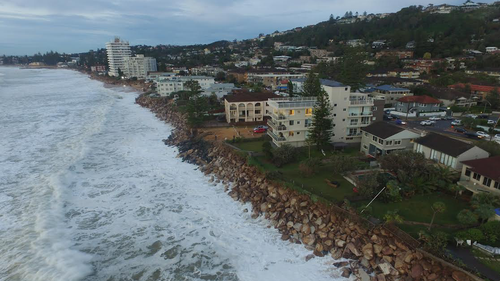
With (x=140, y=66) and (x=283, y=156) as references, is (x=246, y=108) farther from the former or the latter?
(x=140, y=66)

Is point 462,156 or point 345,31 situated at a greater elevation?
point 345,31

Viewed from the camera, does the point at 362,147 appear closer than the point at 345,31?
Yes

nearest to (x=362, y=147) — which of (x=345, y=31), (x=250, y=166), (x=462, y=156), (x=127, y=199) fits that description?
(x=462, y=156)

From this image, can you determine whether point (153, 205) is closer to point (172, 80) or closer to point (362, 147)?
point (362, 147)

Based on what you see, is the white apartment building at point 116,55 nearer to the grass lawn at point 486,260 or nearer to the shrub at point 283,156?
the shrub at point 283,156

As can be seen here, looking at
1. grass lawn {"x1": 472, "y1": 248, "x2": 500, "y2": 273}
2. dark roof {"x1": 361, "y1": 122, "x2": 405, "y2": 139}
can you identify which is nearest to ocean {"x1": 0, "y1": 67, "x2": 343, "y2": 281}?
grass lawn {"x1": 472, "y1": 248, "x2": 500, "y2": 273}

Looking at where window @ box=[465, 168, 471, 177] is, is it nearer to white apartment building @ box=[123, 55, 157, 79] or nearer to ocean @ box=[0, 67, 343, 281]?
ocean @ box=[0, 67, 343, 281]
